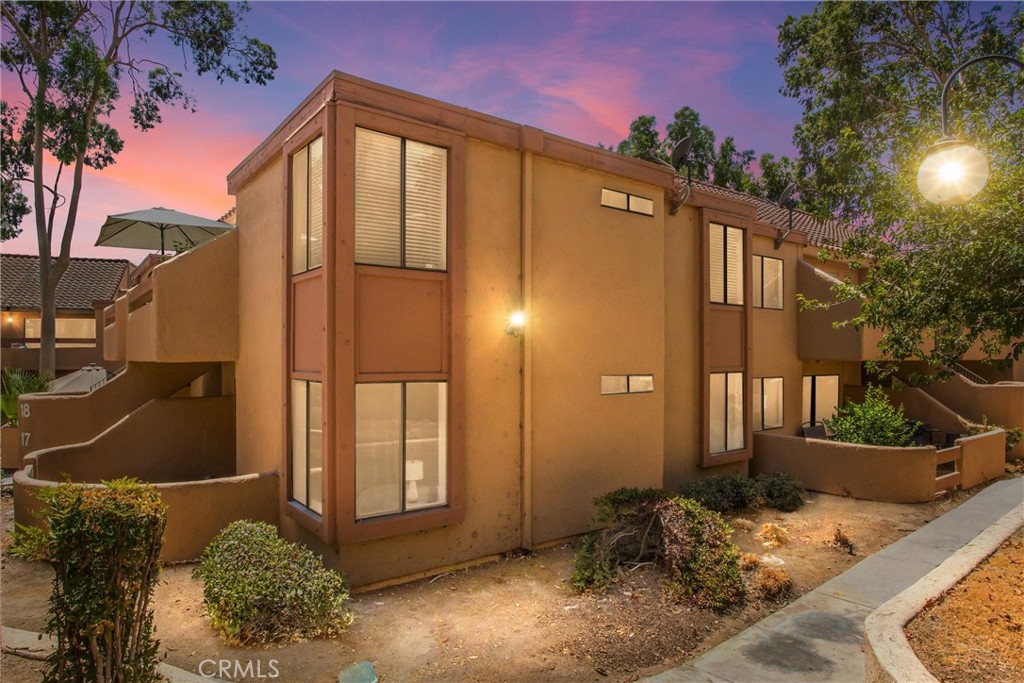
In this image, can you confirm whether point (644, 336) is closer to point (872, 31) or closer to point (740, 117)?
point (740, 117)

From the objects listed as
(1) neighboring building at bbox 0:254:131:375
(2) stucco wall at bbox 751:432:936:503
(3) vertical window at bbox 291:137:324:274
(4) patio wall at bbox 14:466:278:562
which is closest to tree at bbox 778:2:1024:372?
(2) stucco wall at bbox 751:432:936:503

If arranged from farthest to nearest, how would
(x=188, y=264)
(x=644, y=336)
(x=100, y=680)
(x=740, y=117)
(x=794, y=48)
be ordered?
(x=794, y=48), (x=740, y=117), (x=644, y=336), (x=188, y=264), (x=100, y=680)

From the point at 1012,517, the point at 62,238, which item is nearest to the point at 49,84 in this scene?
the point at 62,238

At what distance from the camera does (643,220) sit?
11.4m

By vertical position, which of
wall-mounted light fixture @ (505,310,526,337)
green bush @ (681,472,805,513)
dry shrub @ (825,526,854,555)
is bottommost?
dry shrub @ (825,526,854,555)

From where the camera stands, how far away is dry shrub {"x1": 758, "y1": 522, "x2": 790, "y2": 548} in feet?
32.3

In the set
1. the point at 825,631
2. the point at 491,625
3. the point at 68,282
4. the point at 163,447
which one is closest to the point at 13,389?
the point at 163,447

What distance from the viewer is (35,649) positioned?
5.29 m

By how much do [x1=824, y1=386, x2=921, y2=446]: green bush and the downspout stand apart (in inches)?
349

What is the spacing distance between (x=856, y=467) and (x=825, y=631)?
7463 mm

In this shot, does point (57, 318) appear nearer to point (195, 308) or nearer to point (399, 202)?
point (195, 308)

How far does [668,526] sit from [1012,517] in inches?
285

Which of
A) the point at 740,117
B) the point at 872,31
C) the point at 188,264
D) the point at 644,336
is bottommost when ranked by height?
the point at 644,336

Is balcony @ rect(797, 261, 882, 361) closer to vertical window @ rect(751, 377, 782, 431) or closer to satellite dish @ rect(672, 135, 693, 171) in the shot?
vertical window @ rect(751, 377, 782, 431)
